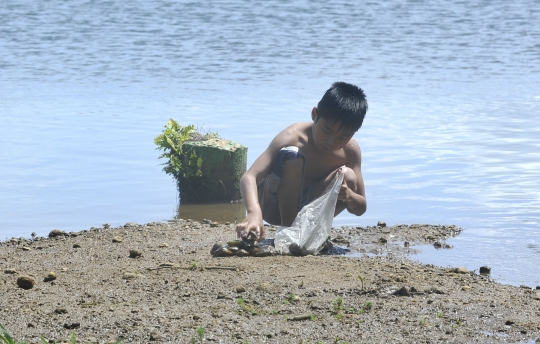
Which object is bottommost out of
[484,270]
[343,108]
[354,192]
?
[484,270]

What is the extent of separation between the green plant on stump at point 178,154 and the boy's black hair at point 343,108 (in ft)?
8.40

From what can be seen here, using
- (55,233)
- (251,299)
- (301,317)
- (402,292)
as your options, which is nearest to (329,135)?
(402,292)

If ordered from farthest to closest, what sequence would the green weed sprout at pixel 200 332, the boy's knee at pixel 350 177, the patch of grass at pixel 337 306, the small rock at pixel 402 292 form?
1. the boy's knee at pixel 350 177
2. the small rock at pixel 402 292
3. the patch of grass at pixel 337 306
4. the green weed sprout at pixel 200 332

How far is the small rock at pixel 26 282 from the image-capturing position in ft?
16.4

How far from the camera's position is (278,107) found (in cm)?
1291

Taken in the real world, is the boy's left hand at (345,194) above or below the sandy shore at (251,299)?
above

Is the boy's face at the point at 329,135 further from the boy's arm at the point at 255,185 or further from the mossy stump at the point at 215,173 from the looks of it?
the mossy stump at the point at 215,173

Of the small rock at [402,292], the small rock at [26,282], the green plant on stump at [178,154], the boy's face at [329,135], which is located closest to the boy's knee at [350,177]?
the boy's face at [329,135]

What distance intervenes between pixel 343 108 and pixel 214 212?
2.72 meters

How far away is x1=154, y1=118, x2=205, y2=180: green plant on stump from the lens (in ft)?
27.3

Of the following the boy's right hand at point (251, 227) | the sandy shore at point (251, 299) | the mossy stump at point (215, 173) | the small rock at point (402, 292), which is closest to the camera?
the sandy shore at point (251, 299)

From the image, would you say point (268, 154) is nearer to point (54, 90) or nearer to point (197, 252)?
point (197, 252)

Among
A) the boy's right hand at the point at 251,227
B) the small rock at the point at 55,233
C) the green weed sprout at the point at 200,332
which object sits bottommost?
the small rock at the point at 55,233

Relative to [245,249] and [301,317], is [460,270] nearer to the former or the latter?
[245,249]
